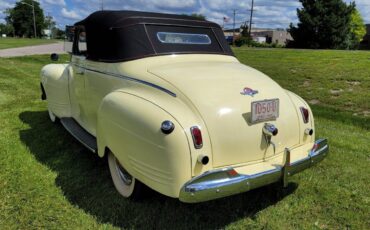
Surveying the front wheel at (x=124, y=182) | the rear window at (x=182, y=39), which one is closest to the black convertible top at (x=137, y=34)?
the rear window at (x=182, y=39)

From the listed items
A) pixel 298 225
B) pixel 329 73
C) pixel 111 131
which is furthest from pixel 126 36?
pixel 329 73

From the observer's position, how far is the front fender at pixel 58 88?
17.4 feet

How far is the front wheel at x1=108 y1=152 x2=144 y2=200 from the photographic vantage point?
3434mm

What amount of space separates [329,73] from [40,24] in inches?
3741

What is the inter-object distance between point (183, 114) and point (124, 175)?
106cm

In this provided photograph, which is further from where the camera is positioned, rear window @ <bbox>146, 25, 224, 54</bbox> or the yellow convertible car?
rear window @ <bbox>146, 25, 224, 54</bbox>

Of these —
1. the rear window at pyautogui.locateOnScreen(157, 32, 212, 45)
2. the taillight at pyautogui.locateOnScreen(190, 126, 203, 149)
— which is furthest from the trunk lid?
the rear window at pyautogui.locateOnScreen(157, 32, 212, 45)

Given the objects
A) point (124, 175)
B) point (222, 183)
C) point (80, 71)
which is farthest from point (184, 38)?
point (222, 183)

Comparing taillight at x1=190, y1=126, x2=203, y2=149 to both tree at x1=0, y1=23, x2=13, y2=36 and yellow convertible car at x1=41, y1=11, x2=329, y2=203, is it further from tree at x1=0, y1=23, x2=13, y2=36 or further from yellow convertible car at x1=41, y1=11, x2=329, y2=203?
tree at x1=0, y1=23, x2=13, y2=36

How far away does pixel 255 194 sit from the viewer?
3697 mm

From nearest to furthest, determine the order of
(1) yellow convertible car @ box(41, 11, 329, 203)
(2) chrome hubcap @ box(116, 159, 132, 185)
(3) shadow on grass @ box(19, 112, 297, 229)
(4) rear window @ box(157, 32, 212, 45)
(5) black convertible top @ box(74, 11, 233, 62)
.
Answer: (1) yellow convertible car @ box(41, 11, 329, 203), (3) shadow on grass @ box(19, 112, 297, 229), (2) chrome hubcap @ box(116, 159, 132, 185), (5) black convertible top @ box(74, 11, 233, 62), (4) rear window @ box(157, 32, 212, 45)

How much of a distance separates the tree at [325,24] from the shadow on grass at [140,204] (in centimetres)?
4013

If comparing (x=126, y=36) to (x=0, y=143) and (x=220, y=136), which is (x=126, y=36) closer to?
(x=220, y=136)

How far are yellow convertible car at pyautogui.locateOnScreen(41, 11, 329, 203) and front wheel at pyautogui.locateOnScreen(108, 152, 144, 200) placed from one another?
1cm
